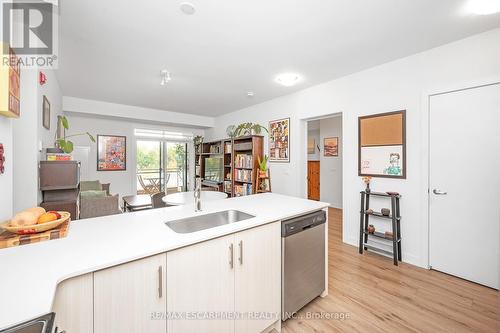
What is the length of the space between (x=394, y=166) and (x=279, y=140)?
2106 millimetres

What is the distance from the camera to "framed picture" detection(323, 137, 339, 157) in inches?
212

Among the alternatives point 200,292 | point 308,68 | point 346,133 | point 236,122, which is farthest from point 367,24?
point 236,122

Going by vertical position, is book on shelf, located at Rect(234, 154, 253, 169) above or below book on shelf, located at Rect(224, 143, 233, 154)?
below

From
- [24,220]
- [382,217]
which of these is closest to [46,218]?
[24,220]

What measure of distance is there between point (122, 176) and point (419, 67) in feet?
20.7

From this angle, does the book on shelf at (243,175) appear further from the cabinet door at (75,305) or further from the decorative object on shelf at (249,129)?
the cabinet door at (75,305)

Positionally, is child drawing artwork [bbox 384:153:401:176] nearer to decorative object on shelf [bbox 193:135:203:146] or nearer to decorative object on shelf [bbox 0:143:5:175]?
decorative object on shelf [bbox 0:143:5:175]

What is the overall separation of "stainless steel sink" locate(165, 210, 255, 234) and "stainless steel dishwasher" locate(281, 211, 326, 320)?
37 centimetres

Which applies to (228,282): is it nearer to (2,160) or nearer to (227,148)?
(2,160)

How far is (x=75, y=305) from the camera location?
0.87m

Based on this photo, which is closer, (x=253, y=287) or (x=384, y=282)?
(x=253, y=287)

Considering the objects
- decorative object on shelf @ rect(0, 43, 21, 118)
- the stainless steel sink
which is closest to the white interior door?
the stainless steel sink

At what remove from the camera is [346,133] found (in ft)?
10.7

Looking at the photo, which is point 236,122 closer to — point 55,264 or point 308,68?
point 308,68
